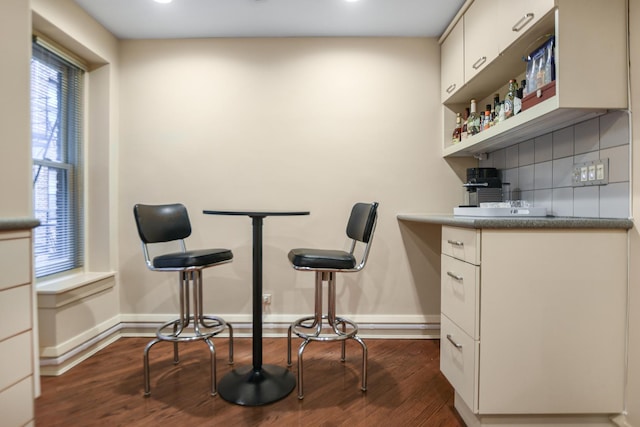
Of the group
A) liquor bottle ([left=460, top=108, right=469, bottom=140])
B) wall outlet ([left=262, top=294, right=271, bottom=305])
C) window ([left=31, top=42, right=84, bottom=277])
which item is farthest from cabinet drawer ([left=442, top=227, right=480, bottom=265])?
window ([left=31, top=42, right=84, bottom=277])

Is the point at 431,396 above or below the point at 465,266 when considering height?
below

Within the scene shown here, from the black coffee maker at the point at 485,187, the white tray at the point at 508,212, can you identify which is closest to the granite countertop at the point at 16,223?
the white tray at the point at 508,212

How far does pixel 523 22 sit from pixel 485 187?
92 cm

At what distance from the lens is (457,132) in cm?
230

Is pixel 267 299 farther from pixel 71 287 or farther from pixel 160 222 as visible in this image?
pixel 71 287

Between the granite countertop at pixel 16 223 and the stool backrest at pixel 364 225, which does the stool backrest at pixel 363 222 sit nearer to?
the stool backrest at pixel 364 225

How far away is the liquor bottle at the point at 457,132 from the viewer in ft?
7.46

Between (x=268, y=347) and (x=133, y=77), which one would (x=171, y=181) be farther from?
(x=268, y=347)

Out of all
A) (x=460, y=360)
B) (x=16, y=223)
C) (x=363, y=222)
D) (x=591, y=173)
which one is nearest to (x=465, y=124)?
(x=591, y=173)

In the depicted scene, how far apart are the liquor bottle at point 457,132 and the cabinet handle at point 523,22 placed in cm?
84

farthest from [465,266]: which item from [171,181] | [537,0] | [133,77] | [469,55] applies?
[133,77]

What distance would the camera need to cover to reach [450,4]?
2.00 metres

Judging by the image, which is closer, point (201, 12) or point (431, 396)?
point (431, 396)

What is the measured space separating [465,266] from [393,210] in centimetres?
107
